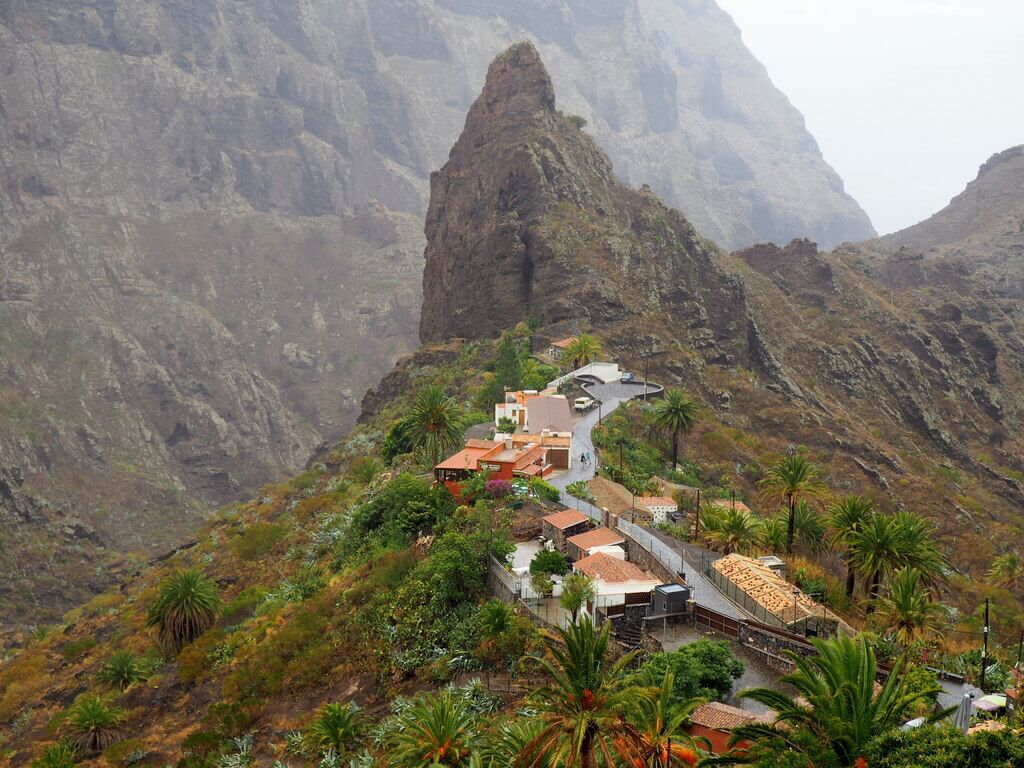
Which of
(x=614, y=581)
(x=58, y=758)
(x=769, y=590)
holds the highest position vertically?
(x=614, y=581)

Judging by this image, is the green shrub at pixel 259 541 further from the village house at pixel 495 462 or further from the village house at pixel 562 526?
the village house at pixel 562 526

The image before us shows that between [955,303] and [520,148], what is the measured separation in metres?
76.9

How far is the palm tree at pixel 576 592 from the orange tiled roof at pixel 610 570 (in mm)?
1734

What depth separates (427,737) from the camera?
21.6 m

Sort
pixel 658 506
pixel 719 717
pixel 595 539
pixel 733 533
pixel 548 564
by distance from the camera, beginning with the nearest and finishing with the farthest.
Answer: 1. pixel 719 717
2. pixel 548 564
3. pixel 595 539
4. pixel 733 533
5. pixel 658 506

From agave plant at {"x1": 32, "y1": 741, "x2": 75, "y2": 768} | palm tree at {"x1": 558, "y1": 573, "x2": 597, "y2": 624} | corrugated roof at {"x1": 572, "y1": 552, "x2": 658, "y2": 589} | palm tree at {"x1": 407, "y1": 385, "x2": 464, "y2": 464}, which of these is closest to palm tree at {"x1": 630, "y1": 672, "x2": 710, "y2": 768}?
palm tree at {"x1": 558, "y1": 573, "x2": 597, "y2": 624}

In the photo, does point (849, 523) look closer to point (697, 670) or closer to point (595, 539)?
point (595, 539)

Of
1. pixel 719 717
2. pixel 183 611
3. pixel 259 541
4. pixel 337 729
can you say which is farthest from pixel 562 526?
pixel 259 541

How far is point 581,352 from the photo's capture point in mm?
80625

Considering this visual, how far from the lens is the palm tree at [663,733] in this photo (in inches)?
755

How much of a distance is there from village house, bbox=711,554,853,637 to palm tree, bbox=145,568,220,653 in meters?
29.2

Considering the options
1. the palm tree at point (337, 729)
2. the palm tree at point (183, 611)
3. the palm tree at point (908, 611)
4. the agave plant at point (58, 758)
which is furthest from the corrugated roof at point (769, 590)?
the agave plant at point (58, 758)

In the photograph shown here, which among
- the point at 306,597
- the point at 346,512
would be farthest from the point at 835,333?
the point at 306,597

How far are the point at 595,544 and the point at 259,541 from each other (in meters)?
37.9
